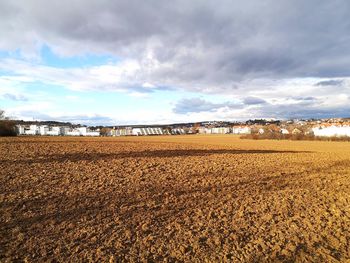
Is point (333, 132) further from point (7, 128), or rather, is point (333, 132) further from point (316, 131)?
point (7, 128)

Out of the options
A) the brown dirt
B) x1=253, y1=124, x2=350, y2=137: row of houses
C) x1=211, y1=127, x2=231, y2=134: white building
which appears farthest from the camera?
x1=211, y1=127, x2=231, y2=134: white building

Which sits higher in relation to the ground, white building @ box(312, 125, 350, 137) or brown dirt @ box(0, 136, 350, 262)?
white building @ box(312, 125, 350, 137)

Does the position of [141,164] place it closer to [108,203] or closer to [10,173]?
[10,173]

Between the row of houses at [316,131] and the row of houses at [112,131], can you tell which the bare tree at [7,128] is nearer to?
the row of houses at [112,131]

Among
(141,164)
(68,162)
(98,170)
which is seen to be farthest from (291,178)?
(68,162)

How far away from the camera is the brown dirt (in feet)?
27.8

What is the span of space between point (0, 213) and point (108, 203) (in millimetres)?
3779

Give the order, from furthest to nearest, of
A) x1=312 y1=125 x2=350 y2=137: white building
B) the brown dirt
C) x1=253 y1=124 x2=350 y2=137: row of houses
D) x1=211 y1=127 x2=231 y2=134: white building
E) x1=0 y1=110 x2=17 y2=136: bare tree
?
x1=211 y1=127 x2=231 y2=134: white building, x1=253 y1=124 x2=350 y2=137: row of houses, x1=312 y1=125 x2=350 y2=137: white building, x1=0 y1=110 x2=17 y2=136: bare tree, the brown dirt

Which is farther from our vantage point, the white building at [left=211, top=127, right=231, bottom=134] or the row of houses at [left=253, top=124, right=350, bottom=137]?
the white building at [left=211, top=127, right=231, bottom=134]

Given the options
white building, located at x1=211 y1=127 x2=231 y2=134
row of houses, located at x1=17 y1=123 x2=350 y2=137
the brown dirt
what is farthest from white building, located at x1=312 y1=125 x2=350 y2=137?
white building, located at x1=211 y1=127 x2=231 y2=134

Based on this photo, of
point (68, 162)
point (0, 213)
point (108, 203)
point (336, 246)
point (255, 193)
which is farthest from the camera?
point (68, 162)

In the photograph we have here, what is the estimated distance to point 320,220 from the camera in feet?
37.7

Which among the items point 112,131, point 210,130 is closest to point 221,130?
point 210,130

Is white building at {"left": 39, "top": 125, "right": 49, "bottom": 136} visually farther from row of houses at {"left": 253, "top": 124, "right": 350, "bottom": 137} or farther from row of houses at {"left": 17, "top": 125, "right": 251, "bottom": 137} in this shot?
row of houses at {"left": 253, "top": 124, "right": 350, "bottom": 137}
